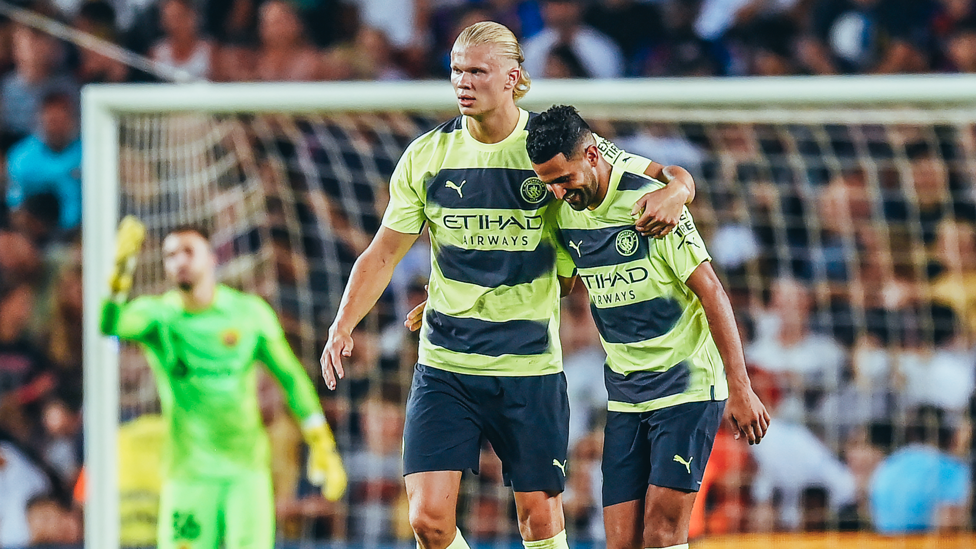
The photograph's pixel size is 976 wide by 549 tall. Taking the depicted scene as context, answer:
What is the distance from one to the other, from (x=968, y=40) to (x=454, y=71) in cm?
538

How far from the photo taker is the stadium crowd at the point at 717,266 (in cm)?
658

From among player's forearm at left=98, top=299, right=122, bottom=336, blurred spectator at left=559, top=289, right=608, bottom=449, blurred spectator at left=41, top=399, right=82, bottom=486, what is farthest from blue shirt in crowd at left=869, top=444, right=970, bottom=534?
blurred spectator at left=41, top=399, right=82, bottom=486

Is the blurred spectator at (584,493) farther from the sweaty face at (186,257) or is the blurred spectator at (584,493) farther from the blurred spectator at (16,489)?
the blurred spectator at (16,489)

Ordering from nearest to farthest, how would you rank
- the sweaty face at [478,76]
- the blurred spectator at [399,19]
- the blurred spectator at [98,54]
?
the sweaty face at [478,76], the blurred spectator at [98,54], the blurred spectator at [399,19]

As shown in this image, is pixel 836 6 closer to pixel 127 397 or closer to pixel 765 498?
pixel 765 498

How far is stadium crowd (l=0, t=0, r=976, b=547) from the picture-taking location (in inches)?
259

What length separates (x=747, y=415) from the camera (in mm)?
3605

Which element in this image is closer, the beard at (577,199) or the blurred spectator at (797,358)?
the beard at (577,199)

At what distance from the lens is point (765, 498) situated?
6.53m

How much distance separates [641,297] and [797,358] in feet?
10.5

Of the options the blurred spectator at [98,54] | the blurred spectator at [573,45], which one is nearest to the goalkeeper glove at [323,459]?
the blurred spectator at [573,45]

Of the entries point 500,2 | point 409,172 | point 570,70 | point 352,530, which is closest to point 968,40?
point 570,70

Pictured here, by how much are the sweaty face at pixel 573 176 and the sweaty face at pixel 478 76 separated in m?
0.26

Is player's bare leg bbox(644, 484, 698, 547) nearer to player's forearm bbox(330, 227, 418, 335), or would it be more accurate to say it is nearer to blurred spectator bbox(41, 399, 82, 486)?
player's forearm bbox(330, 227, 418, 335)
